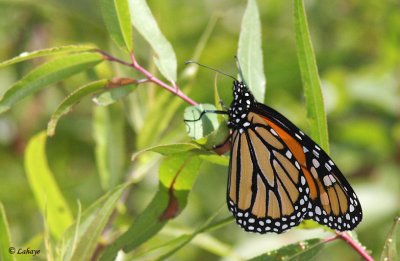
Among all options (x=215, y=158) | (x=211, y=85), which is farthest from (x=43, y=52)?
(x=211, y=85)

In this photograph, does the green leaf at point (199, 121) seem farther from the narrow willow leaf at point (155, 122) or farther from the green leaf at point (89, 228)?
the narrow willow leaf at point (155, 122)

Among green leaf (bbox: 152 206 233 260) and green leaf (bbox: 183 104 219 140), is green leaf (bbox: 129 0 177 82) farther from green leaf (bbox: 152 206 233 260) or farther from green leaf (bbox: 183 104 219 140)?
green leaf (bbox: 152 206 233 260)

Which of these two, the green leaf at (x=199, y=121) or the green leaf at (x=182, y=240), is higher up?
the green leaf at (x=199, y=121)

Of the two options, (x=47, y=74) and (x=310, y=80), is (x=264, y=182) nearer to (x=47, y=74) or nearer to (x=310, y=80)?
(x=310, y=80)

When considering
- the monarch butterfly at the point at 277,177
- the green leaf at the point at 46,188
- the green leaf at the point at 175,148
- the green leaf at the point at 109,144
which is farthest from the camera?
the green leaf at the point at 109,144

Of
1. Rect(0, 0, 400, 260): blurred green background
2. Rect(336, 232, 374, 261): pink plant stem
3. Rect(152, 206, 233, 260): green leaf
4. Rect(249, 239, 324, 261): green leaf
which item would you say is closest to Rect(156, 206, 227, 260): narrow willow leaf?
Rect(152, 206, 233, 260): green leaf

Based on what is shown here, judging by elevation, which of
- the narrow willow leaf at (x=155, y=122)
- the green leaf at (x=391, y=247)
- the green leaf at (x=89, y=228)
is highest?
the narrow willow leaf at (x=155, y=122)

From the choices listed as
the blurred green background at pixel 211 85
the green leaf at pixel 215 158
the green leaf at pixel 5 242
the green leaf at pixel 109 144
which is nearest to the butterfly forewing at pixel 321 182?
the green leaf at pixel 215 158
